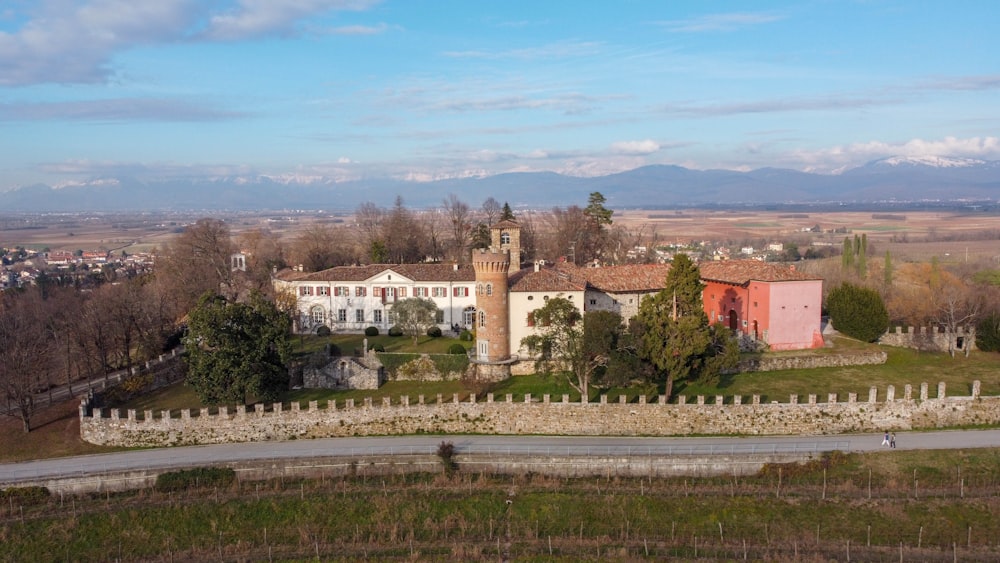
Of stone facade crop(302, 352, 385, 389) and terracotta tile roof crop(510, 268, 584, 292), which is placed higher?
terracotta tile roof crop(510, 268, 584, 292)

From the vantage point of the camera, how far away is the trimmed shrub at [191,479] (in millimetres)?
25516

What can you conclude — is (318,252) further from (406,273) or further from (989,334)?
(989,334)

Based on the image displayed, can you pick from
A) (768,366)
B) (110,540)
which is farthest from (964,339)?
(110,540)

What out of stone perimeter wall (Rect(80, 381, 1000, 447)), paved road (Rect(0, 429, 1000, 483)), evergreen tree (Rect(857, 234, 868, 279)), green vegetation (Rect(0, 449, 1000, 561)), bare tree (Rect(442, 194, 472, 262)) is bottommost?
green vegetation (Rect(0, 449, 1000, 561))

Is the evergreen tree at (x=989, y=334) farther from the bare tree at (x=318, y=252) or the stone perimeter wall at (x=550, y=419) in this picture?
the bare tree at (x=318, y=252)

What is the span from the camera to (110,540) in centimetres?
2289

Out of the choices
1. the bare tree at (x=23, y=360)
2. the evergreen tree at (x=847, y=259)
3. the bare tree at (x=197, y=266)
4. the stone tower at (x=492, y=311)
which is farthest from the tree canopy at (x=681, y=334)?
the evergreen tree at (x=847, y=259)

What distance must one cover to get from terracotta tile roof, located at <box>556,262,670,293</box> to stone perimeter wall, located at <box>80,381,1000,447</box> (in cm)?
1223

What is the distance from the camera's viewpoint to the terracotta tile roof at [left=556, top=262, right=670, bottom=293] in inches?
1647

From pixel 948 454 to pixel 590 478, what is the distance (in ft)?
44.2

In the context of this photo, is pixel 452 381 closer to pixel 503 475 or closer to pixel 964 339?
pixel 503 475

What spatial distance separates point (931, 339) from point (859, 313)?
469cm

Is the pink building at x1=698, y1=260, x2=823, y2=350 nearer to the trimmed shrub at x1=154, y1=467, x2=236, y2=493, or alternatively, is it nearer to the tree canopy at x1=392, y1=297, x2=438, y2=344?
the tree canopy at x1=392, y1=297, x2=438, y2=344

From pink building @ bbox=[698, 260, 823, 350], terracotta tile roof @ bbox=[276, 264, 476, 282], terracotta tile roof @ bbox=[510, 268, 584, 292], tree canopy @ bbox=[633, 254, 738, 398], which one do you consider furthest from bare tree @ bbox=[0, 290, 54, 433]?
pink building @ bbox=[698, 260, 823, 350]
